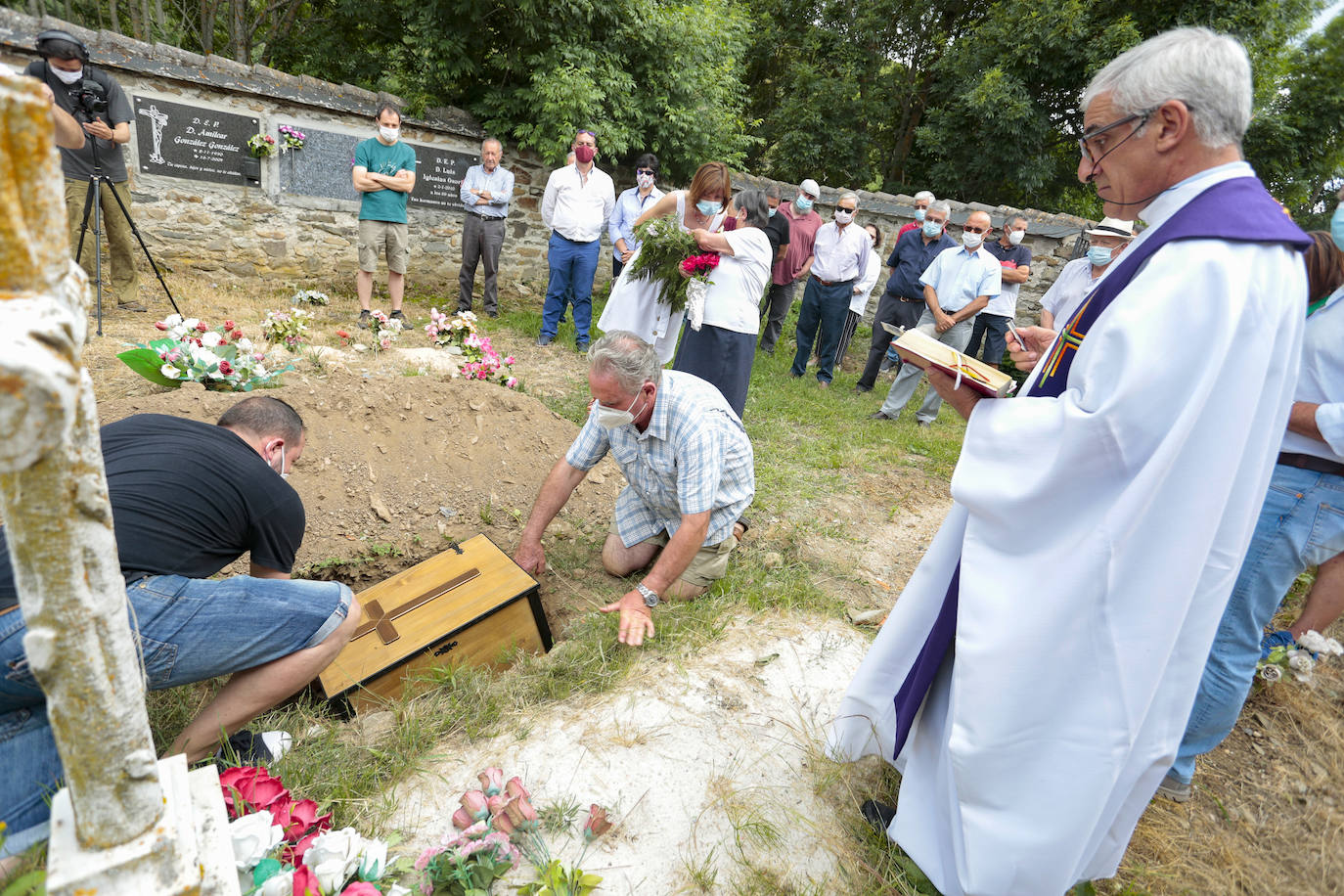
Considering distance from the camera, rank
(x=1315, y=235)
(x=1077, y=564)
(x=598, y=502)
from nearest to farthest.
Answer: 1. (x=1077, y=564)
2. (x=1315, y=235)
3. (x=598, y=502)

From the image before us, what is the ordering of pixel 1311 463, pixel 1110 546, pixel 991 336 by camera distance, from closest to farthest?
pixel 1110 546
pixel 1311 463
pixel 991 336

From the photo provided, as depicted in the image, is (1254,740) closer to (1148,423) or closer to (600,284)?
(1148,423)

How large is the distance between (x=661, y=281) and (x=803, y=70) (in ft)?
40.8

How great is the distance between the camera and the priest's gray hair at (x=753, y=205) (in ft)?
15.8

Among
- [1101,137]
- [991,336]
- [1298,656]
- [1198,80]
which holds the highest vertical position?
[1198,80]

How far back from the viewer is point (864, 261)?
790 cm

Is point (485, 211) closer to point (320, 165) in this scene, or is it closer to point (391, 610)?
point (320, 165)

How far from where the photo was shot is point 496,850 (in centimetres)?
179

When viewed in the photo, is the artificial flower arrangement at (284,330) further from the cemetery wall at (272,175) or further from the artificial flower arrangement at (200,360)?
the cemetery wall at (272,175)

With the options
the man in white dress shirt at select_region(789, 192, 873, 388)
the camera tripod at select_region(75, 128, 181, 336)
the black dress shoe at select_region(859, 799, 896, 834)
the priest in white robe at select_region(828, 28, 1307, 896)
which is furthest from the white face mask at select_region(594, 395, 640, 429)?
the man in white dress shirt at select_region(789, 192, 873, 388)

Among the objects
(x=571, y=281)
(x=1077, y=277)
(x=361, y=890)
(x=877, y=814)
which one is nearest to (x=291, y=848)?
(x=361, y=890)

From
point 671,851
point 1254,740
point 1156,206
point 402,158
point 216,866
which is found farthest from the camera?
point 402,158

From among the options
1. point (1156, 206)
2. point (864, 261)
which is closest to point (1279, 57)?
point (864, 261)

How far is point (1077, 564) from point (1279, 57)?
1552 cm
